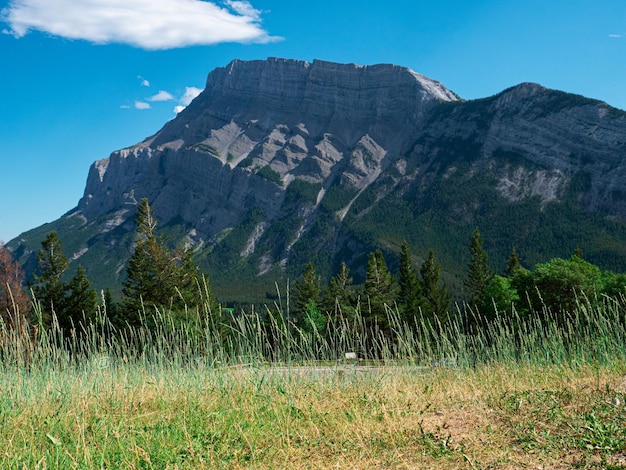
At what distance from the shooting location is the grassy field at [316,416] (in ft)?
19.4

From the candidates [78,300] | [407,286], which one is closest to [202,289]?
[78,300]

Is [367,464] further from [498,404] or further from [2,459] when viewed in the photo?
[2,459]

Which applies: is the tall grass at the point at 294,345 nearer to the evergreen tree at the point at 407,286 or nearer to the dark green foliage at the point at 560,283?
the dark green foliage at the point at 560,283

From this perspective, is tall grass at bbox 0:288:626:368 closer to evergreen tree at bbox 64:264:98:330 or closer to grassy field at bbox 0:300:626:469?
grassy field at bbox 0:300:626:469

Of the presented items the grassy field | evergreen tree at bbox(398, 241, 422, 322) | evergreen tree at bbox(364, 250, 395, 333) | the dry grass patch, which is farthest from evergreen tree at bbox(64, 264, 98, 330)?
the dry grass patch

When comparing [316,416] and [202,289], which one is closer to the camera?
[316,416]

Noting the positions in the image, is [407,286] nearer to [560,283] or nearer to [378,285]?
[378,285]

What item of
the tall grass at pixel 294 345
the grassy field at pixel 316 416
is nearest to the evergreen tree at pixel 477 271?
the tall grass at pixel 294 345

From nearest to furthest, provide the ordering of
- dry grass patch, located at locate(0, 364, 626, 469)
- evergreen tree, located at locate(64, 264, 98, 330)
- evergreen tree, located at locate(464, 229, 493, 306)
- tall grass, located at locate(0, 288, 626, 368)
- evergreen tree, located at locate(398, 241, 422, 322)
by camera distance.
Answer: dry grass patch, located at locate(0, 364, 626, 469) → tall grass, located at locate(0, 288, 626, 368) → evergreen tree, located at locate(64, 264, 98, 330) → evergreen tree, located at locate(398, 241, 422, 322) → evergreen tree, located at locate(464, 229, 493, 306)

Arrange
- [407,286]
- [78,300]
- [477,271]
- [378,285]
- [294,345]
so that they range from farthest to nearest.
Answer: [477,271]
[407,286]
[378,285]
[78,300]
[294,345]

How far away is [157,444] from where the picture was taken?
644 centimetres

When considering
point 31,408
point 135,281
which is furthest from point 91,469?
point 135,281

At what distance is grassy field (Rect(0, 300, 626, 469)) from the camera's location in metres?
5.91

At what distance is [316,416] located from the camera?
7.48 m
